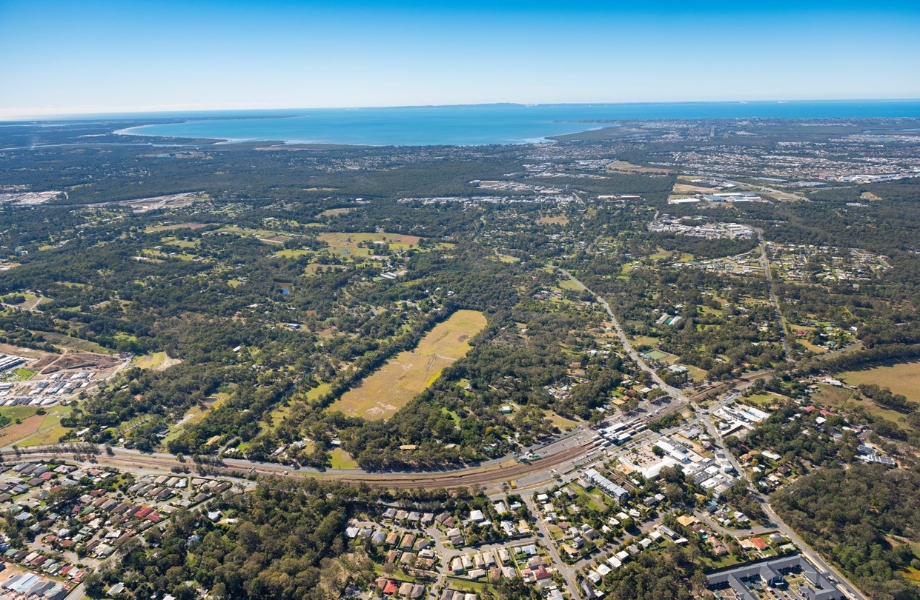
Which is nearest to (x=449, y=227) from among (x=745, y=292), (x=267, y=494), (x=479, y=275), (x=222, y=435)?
(x=479, y=275)

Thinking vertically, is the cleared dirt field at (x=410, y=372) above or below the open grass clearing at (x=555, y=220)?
below

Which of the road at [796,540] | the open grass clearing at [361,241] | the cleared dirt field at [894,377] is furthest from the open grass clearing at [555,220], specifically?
the road at [796,540]

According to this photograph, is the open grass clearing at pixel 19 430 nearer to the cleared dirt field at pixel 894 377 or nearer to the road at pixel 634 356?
the road at pixel 634 356

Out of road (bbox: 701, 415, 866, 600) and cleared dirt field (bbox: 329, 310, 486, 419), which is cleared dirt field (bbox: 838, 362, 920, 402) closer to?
road (bbox: 701, 415, 866, 600)

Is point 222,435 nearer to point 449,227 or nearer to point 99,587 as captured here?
point 99,587

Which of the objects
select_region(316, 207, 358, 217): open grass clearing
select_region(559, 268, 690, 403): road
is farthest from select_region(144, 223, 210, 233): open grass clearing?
select_region(559, 268, 690, 403): road
